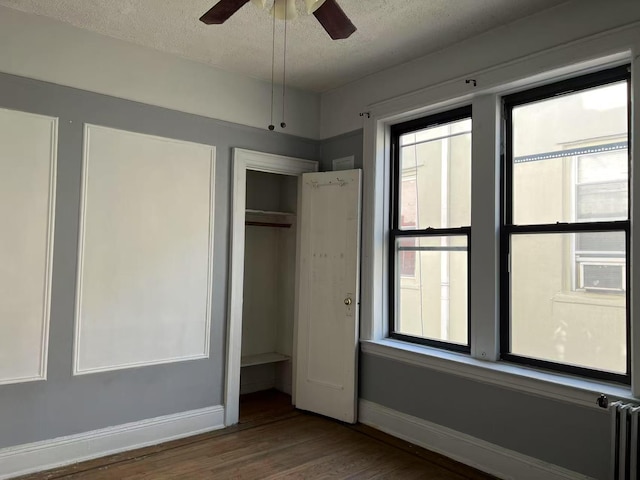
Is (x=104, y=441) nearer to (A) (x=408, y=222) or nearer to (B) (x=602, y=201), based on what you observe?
(A) (x=408, y=222)

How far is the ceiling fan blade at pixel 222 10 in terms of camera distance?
2.13 m

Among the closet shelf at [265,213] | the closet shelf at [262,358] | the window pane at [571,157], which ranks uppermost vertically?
the window pane at [571,157]

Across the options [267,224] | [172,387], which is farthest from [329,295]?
[172,387]

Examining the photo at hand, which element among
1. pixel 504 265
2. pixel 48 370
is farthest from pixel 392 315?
pixel 48 370

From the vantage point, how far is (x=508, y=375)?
9.60ft

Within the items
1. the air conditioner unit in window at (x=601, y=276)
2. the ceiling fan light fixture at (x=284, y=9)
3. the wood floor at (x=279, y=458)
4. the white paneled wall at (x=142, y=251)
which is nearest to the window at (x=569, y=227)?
the air conditioner unit in window at (x=601, y=276)

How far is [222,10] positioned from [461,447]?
10.0 feet

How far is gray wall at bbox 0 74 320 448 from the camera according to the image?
2988 millimetres

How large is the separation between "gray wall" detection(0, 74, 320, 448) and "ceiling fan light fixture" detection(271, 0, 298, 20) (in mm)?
1610

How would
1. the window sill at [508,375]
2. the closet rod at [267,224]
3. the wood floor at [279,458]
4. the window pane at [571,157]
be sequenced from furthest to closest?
the closet rod at [267,224], the wood floor at [279,458], the window pane at [571,157], the window sill at [508,375]

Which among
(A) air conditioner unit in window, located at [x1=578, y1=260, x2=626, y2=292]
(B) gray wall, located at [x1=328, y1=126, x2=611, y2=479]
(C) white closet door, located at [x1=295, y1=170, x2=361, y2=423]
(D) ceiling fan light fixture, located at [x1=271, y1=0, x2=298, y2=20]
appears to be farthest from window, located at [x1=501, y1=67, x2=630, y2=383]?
(D) ceiling fan light fixture, located at [x1=271, y1=0, x2=298, y2=20]

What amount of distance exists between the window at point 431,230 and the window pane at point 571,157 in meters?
0.41

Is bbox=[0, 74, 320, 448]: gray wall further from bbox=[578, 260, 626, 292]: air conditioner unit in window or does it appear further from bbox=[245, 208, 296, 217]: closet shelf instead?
bbox=[578, 260, 626, 292]: air conditioner unit in window

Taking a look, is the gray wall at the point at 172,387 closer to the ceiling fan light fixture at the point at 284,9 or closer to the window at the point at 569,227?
the window at the point at 569,227
